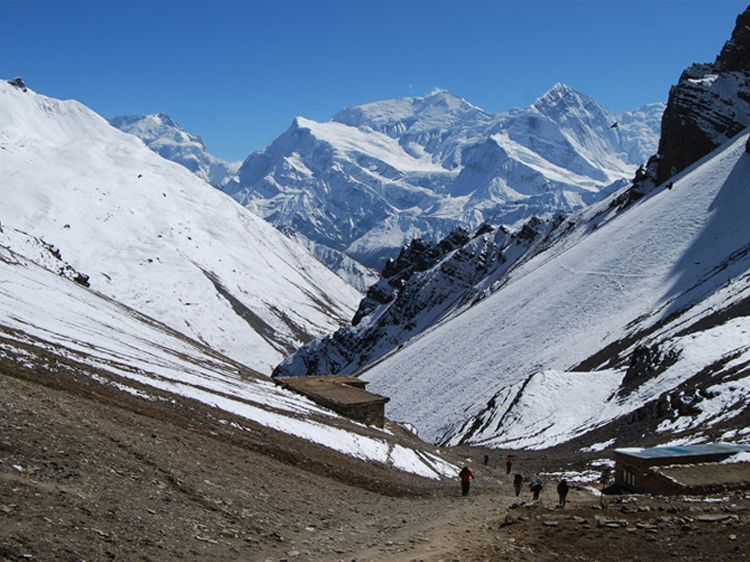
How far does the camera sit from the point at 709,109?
137750 mm

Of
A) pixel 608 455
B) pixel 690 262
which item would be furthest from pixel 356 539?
pixel 690 262

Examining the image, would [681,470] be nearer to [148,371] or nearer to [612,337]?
[148,371]

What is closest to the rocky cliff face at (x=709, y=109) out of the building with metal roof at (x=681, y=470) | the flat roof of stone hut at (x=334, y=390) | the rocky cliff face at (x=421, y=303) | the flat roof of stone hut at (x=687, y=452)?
the rocky cliff face at (x=421, y=303)

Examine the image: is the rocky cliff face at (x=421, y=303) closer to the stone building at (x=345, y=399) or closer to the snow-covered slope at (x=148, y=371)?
the stone building at (x=345, y=399)

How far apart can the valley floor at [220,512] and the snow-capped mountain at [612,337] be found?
2213 centimetres

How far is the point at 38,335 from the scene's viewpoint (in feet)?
120

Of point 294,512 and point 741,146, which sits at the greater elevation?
point 741,146

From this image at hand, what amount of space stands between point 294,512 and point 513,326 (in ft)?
273

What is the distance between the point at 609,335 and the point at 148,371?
197 ft

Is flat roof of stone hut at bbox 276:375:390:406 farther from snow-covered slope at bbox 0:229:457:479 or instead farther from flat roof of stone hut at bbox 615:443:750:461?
flat roof of stone hut at bbox 615:443:750:461

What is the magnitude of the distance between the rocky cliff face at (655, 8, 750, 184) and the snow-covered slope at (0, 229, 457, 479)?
11121 cm

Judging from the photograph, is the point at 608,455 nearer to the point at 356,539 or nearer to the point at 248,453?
the point at 248,453

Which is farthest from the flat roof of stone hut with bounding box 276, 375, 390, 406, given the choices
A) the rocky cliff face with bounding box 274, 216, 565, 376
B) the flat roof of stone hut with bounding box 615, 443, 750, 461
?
the rocky cliff face with bounding box 274, 216, 565, 376

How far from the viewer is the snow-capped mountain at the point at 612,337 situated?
52.2m
